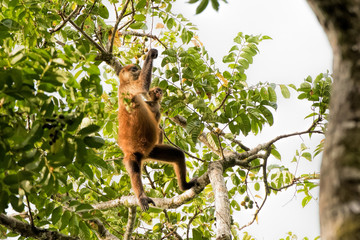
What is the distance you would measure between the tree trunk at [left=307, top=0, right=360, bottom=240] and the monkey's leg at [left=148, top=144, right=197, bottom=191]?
14.1 feet

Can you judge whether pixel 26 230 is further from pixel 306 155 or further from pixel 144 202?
pixel 306 155

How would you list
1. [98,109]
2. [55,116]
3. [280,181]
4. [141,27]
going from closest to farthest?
1. [55,116]
2. [98,109]
3. [280,181]
4. [141,27]

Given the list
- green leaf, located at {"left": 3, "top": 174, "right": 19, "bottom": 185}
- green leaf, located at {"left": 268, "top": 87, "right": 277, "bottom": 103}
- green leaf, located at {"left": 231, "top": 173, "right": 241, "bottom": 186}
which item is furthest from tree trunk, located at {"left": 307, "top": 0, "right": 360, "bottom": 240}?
green leaf, located at {"left": 231, "top": 173, "right": 241, "bottom": 186}

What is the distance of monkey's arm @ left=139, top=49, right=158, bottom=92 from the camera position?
527 centimetres

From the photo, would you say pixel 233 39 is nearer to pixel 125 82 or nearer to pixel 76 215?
pixel 125 82

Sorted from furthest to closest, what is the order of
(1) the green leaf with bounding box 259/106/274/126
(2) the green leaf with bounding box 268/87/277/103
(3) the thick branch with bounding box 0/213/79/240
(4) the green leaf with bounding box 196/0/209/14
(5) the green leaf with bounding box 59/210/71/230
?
(2) the green leaf with bounding box 268/87/277/103 → (1) the green leaf with bounding box 259/106/274/126 → (3) the thick branch with bounding box 0/213/79/240 → (5) the green leaf with bounding box 59/210/71/230 → (4) the green leaf with bounding box 196/0/209/14

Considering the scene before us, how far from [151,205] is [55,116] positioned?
259cm

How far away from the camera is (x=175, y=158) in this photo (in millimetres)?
5293

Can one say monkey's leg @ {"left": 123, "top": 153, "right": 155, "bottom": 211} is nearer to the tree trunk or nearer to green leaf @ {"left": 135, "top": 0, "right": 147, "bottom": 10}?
green leaf @ {"left": 135, "top": 0, "right": 147, "bottom": 10}

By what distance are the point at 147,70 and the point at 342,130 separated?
4522 millimetres

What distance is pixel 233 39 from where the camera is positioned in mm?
4730

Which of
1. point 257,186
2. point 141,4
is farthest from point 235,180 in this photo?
point 141,4

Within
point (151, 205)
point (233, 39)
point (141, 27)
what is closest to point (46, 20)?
point (141, 27)

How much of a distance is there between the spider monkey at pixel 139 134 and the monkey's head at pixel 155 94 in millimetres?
310
